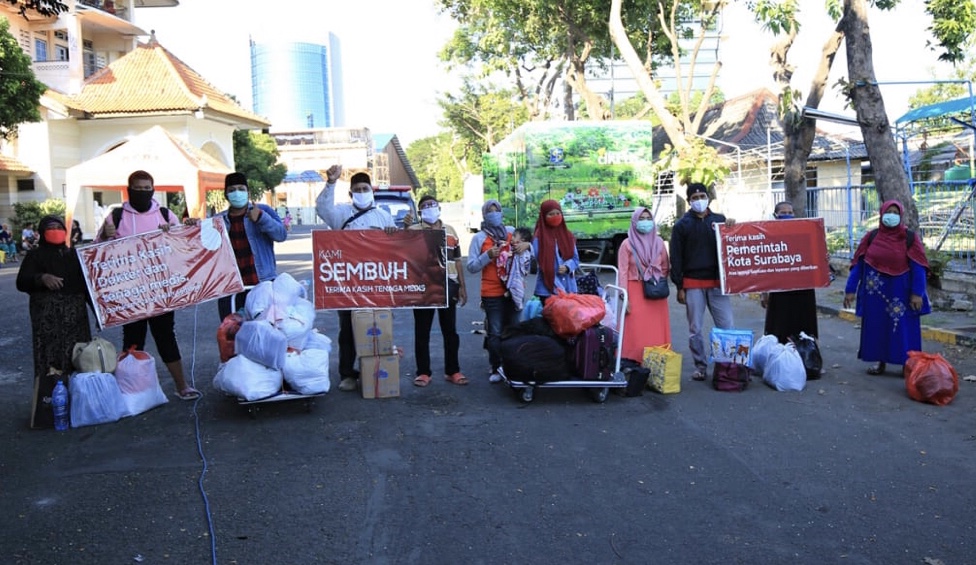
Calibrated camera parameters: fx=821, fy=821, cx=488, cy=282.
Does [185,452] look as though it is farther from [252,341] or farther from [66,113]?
[66,113]

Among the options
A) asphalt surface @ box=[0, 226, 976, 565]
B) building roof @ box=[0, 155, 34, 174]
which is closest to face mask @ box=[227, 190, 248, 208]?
asphalt surface @ box=[0, 226, 976, 565]

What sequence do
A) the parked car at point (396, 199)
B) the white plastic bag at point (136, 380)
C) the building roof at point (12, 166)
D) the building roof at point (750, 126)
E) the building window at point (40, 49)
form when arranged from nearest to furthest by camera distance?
the white plastic bag at point (136, 380) < the parked car at point (396, 199) < the building roof at point (12, 166) < the building roof at point (750, 126) < the building window at point (40, 49)

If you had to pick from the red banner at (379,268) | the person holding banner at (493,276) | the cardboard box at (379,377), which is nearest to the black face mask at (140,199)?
the red banner at (379,268)

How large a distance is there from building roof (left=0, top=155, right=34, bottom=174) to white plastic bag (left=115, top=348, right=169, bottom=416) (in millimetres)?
27178

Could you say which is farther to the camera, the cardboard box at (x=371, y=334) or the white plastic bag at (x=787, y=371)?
the white plastic bag at (x=787, y=371)

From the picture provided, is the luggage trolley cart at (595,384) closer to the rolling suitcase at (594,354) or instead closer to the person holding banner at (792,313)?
the rolling suitcase at (594,354)

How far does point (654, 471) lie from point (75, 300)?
477 cm

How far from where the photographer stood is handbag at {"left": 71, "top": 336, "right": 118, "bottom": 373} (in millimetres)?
6496

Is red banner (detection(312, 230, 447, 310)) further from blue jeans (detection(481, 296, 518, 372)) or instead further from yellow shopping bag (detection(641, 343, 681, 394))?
yellow shopping bag (detection(641, 343, 681, 394))

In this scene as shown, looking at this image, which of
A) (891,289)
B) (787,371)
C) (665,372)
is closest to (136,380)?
(665,372)

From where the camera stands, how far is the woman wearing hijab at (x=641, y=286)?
7812mm

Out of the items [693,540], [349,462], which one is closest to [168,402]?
[349,462]

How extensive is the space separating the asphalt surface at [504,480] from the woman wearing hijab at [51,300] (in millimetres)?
560

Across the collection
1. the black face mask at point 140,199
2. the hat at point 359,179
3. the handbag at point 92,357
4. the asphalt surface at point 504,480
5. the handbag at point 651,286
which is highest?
the hat at point 359,179
